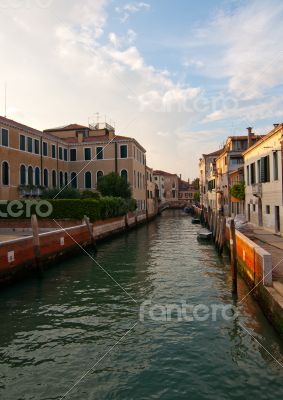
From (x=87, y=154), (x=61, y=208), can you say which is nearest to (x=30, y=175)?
(x=61, y=208)

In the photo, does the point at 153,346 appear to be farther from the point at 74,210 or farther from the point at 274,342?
the point at 74,210

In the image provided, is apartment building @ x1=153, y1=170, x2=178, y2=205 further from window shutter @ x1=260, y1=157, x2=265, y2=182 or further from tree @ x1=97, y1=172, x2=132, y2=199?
window shutter @ x1=260, y1=157, x2=265, y2=182

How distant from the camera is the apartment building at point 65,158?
26.9 metres

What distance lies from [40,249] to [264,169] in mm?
11986

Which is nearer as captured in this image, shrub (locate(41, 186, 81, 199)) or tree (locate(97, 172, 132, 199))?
shrub (locate(41, 186, 81, 199))

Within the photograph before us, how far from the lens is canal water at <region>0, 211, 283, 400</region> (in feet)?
17.8

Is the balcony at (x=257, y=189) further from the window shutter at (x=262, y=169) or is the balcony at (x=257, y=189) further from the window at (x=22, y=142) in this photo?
the window at (x=22, y=142)

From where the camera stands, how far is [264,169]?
18625mm

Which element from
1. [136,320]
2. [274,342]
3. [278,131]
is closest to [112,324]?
[136,320]

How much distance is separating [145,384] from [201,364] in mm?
1141

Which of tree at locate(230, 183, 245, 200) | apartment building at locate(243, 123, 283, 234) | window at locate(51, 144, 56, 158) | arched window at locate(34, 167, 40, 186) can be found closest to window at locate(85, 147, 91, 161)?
window at locate(51, 144, 56, 158)

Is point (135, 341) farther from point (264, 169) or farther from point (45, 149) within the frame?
point (45, 149)

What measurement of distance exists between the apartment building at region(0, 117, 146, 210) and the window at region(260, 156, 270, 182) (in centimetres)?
1777

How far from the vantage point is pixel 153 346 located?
6836 mm
